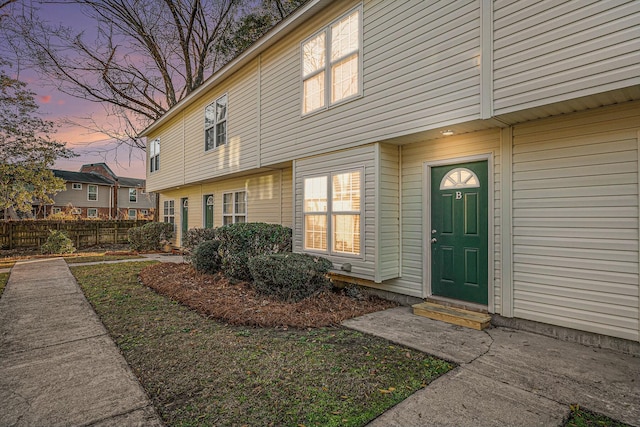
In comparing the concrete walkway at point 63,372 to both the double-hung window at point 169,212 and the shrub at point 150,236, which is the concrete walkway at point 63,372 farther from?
the double-hung window at point 169,212

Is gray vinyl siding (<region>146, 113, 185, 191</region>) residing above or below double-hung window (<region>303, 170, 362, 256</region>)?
above

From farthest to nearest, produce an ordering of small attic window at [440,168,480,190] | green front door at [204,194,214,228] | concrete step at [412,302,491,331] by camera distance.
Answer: green front door at [204,194,214,228] < small attic window at [440,168,480,190] < concrete step at [412,302,491,331]

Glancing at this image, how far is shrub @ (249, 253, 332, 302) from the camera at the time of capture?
5245 millimetres

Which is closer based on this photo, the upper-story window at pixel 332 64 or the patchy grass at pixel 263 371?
the patchy grass at pixel 263 371

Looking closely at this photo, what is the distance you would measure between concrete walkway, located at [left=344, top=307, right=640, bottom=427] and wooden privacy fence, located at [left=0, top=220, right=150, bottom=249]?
1747cm

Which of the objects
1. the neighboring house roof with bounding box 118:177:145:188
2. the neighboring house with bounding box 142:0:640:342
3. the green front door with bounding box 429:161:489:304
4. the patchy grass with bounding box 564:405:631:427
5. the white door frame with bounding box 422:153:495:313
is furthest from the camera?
the neighboring house roof with bounding box 118:177:145:188

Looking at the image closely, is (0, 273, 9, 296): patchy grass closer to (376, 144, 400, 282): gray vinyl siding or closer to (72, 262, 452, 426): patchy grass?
(72, 262, 452, 426): patchy grass

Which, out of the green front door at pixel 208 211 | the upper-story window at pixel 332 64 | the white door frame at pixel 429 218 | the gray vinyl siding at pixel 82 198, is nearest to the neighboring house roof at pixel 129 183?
the gray vinyl siding at pixel 82 198

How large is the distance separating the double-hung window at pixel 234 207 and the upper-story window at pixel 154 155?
5864 millimetres

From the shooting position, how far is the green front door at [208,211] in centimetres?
1195

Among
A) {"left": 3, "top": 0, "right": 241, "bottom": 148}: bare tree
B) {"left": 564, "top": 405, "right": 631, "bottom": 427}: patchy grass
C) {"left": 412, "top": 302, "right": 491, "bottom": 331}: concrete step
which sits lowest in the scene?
{"left": 564, "top": 405, "right": 631, "bottom": 427}: patchy grass

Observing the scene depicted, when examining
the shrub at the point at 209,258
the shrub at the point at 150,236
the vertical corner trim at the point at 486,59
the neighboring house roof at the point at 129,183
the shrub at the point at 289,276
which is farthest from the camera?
the neighboring house roof at the point at 129,183

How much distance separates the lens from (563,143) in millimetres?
3871

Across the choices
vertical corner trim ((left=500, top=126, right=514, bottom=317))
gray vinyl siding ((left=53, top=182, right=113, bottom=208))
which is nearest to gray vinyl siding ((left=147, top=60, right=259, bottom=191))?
vertical corner trim ((left=500, top=126, right=514, bottom=317))
